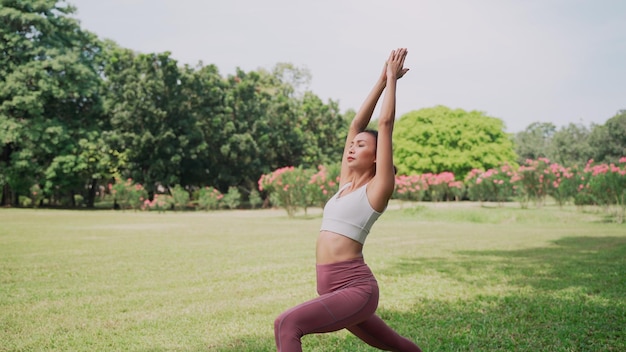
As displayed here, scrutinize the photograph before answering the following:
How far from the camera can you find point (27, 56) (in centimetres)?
3528

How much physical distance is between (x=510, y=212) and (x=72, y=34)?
3533 centimetres

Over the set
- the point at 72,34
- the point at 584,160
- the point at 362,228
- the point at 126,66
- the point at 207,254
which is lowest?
the point at 207,254

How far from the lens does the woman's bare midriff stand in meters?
2.82

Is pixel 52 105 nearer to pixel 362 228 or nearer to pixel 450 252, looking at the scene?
pixel 450 252

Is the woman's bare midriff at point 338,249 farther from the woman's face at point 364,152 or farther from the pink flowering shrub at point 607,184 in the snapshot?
the pink flowering shrub at point 607,184

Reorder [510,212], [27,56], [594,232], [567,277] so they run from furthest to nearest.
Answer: [27,56]
[510,212]
[594,232]
[567,277]

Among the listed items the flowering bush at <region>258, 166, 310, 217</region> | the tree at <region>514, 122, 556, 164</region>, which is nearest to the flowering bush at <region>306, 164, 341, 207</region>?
the flowering bush at <region>258, 166, 310, 217</region>

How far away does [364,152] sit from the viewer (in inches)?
118

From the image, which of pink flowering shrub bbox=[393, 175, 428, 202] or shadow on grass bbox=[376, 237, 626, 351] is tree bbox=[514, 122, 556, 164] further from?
shadow on grass bbox=[376, 237, 626, 351]

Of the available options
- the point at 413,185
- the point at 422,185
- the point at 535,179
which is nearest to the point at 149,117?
the point at 413,185

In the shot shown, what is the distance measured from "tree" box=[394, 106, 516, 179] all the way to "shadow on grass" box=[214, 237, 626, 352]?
42.0 m

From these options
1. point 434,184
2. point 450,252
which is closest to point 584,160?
point 434,184

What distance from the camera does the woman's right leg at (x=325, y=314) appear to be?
2.56 m

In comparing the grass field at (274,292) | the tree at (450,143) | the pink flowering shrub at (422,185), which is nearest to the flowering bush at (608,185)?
the grass field at (274,292)
